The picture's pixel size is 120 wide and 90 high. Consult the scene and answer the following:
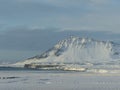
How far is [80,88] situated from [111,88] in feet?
11.3

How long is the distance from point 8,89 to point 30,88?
2644 mm

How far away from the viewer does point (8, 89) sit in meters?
63.1

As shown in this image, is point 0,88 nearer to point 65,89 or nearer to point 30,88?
point 30,88

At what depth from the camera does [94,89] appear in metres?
62.2

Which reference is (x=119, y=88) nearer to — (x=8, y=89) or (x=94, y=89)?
(x=94, y=89)

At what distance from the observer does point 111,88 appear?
208 ft

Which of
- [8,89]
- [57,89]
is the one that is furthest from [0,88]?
[57,89]

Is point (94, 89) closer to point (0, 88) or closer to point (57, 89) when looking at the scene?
point (57, 89)

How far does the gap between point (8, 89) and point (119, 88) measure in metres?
12.2

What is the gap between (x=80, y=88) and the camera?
64062 millimetres

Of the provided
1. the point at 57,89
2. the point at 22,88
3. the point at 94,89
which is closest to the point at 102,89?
the point at 94,89

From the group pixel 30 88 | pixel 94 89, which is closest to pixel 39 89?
pixel 30 88

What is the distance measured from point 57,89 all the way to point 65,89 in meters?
0.87

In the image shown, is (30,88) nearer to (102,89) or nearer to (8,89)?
(8,89)
